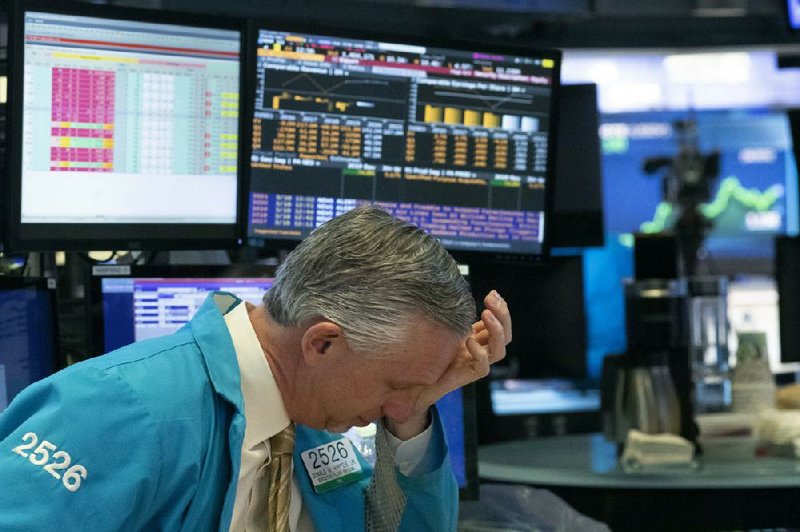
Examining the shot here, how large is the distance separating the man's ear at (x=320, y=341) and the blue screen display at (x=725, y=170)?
661 centimetres

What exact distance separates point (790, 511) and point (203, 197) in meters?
1.67

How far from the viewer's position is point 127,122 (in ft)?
8.48

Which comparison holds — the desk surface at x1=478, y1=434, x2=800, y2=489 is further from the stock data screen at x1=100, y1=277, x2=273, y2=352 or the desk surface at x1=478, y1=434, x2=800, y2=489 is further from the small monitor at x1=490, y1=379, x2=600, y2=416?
the stock data screen at x1=100, y1=277, x2=273, y2=352

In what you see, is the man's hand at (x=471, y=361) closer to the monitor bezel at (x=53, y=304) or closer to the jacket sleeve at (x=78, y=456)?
the jacket sleeve at (x=78, y=456)

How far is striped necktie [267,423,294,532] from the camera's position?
6.22 feet

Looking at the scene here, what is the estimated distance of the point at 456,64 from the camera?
2.88m

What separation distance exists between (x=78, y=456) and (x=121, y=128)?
113 cm

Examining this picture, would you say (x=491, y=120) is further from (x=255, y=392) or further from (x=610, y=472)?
(x=255, y=392)

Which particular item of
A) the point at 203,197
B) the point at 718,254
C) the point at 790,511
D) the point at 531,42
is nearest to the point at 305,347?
the point at 203,197

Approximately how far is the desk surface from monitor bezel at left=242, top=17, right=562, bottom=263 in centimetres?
59

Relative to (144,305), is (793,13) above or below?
above

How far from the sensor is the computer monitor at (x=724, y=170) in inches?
324

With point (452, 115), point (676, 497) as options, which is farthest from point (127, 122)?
point (676, 497)

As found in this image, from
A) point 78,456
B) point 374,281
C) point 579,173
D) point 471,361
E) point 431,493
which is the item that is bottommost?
point 431,493
